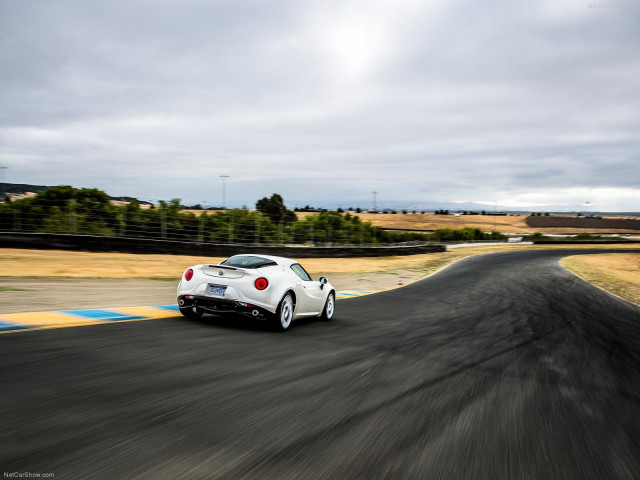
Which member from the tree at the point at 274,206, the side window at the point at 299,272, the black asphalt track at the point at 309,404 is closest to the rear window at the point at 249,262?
the side window at the point at 299,272

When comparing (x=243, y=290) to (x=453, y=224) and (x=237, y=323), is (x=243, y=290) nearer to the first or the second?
(x=237, y=323)

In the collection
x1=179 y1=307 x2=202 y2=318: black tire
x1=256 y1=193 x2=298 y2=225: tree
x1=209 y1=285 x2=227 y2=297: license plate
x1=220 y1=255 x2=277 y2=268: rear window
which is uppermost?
x1=256 y1=193 x2=298 y2=225: tree

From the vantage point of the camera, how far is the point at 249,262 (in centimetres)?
875

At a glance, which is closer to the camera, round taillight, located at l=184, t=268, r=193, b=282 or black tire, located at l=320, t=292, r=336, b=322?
round taillight, located at l=184, t=268, r=193, b=282

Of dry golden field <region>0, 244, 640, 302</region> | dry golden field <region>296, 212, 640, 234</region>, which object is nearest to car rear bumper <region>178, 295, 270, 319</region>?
dry golden field <region>0, 244, 640, 302</region>

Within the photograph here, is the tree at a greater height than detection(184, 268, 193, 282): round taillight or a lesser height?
greater

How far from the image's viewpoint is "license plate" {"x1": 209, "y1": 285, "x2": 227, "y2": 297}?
8.09m

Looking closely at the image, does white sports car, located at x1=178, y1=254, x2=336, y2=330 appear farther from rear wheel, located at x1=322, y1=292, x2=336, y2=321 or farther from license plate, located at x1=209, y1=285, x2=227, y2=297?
rear wheel, located at x1=322, y1=292, x2=336, y2=321

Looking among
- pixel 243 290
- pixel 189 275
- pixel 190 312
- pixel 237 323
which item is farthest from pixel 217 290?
pixel 237 323

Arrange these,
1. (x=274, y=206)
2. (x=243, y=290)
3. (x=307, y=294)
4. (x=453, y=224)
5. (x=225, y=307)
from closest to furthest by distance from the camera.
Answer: (x=243, y=290)
(x=225, y=307)
(x=307, y=294)
(x=274, y=206)
(x=453, y=224)

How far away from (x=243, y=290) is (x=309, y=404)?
12.5 feet

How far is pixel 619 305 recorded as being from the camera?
1600 centimetres

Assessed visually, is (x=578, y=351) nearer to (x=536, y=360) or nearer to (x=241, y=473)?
(x=536, y=360)

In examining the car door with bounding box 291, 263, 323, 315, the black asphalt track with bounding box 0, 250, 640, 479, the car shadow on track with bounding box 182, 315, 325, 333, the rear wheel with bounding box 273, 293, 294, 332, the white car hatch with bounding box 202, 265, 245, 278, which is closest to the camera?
the black asphalt track with bounding box 0, 250, 640, 479
